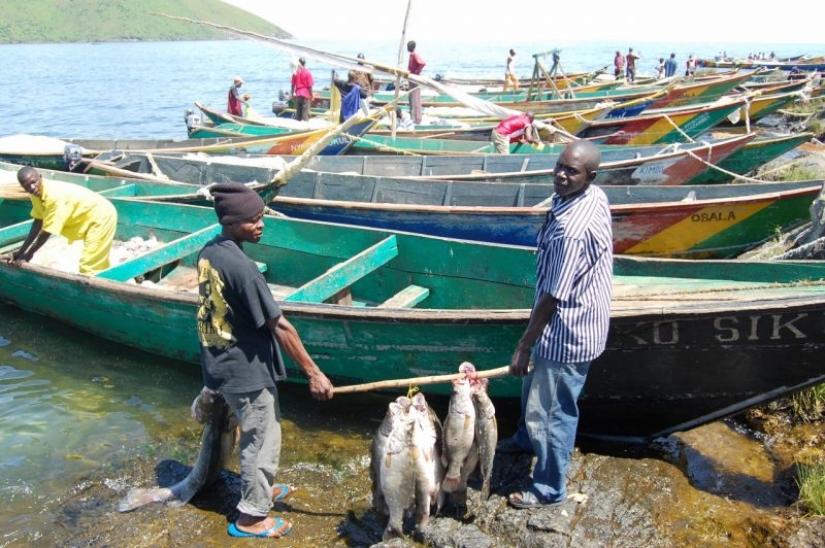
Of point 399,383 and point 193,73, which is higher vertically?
point 193,73

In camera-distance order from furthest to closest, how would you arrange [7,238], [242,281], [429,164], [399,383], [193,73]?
[193,73], [429,164], [7,238], [399,383], [242,281]

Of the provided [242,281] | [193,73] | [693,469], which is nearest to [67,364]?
[242,281]

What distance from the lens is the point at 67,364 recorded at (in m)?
6.75

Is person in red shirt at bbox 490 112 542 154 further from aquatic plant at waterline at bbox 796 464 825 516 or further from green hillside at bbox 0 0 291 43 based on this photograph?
green hillside at bbox 0 0 291 43

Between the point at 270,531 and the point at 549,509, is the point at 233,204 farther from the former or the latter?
the point at 549,509

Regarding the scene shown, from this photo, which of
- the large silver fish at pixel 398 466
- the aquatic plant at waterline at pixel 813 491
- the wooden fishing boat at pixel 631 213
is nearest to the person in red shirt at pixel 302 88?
the wooden fishing boat at pixel 631 213

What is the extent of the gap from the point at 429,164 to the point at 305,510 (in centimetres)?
707

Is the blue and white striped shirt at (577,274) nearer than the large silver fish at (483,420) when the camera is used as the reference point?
Yes

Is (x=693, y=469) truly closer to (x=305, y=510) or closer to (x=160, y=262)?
(x=305, y=510)

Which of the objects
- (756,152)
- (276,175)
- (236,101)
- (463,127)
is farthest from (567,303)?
(236,101)

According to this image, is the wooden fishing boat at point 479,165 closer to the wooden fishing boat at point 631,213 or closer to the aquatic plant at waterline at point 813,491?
the wooden fishing boat at point 631,213

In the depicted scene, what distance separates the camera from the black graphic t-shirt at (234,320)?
3.38 meters

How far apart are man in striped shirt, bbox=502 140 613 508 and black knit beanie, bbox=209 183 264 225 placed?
59.2 inches

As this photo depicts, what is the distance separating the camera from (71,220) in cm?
634
